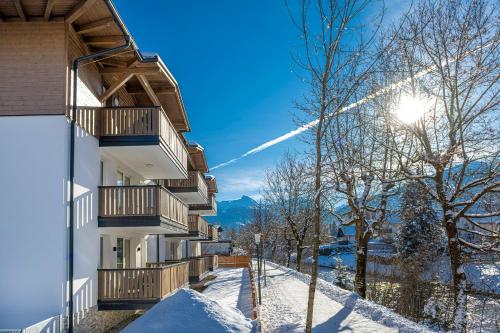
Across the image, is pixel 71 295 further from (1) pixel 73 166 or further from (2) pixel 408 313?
(2) pixel 408 313

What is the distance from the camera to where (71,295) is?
39.4ft

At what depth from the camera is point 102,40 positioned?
14.1m

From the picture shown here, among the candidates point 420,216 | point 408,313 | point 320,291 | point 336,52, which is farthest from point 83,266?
point 420,216

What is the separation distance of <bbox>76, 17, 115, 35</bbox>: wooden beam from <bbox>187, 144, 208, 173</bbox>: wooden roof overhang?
18589 mm

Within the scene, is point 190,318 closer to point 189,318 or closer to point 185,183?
point 189,318

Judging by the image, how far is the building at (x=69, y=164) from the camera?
11758mm

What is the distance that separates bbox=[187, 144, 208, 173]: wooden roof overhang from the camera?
3209cm

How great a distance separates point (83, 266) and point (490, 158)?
11192mm

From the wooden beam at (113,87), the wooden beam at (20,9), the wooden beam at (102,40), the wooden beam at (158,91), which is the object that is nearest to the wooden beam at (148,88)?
the wooden beam at (158,91)

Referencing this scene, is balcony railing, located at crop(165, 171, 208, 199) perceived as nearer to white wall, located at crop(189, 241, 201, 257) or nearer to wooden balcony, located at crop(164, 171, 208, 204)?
wooden balcony, located at crop(164, 171, 208, 204)

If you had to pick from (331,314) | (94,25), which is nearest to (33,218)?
(94,25)

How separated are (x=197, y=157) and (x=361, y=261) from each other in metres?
17.1

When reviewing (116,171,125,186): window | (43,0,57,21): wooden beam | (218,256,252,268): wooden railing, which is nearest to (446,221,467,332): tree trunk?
(116,171,125,186): window

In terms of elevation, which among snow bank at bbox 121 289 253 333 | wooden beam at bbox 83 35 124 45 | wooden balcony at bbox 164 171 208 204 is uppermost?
wooden beam at bbox 83 35 124 45
